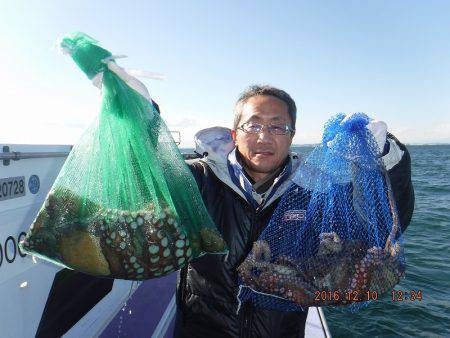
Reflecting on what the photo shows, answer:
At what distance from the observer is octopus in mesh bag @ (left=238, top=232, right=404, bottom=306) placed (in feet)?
6.12

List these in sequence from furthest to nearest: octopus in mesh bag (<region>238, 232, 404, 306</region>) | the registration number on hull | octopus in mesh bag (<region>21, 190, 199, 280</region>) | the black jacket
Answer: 1. the registration number on hull
2. the black jacket
3. octopus in mesh bag (<region>238, 232, 404, 306</region>)
4. octopus in mesh bag (<region>21, 190, 199, 280</region>)

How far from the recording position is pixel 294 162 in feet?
7.55

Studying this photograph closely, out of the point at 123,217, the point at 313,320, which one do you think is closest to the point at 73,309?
the point at 123,217

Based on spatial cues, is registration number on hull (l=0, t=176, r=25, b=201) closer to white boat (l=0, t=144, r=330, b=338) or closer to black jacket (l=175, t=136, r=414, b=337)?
white boat (l=0, t=144, r=330, b=338)

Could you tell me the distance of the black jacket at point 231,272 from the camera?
2.02m

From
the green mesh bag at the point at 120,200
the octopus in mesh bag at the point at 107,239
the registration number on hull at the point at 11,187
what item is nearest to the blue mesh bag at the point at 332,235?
the green mesh bag at the point at 120,200

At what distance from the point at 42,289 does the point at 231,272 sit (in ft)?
4.93

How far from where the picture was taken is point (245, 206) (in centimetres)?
207

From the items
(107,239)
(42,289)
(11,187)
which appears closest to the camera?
(107,239)

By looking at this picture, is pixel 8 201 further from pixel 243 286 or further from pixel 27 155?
pixel 243 286

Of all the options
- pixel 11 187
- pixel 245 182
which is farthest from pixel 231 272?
pixel 11 187

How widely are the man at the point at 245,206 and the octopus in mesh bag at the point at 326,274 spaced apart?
17 cm

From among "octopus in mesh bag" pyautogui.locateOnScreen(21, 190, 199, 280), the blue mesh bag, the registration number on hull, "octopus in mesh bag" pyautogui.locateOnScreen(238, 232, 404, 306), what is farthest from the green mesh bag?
the registration number on hull

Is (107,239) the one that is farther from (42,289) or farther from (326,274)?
(42,289)
